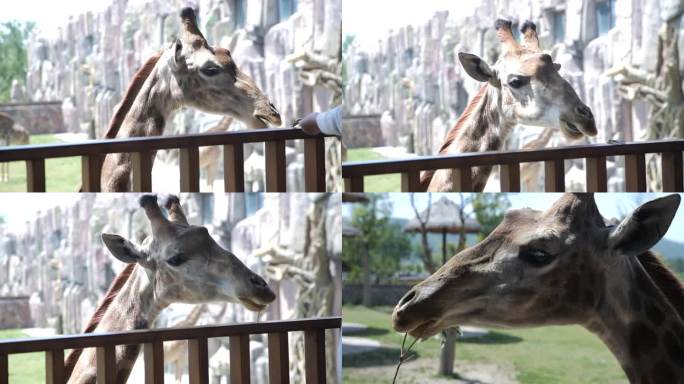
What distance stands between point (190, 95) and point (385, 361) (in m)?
1.30

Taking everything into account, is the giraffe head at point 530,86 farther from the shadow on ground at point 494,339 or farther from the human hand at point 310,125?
the shadow on ground at point 494,339

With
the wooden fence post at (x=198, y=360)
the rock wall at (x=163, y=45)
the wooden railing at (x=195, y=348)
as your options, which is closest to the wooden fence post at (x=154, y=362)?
the wooden railing at (x=195, y=348)

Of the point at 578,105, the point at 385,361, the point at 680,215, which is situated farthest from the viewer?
the point at 578,105

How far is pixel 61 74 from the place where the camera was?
4.45 m

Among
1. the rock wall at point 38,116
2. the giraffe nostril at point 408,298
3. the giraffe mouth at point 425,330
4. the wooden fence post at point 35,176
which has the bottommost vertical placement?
the giraffe mouth at point 425,330

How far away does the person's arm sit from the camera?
14.0ft

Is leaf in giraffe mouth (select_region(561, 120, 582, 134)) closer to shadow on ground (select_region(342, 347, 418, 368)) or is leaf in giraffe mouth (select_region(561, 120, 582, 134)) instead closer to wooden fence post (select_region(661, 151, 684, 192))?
wooden fence post (select_region(661, 151, 684, 192))

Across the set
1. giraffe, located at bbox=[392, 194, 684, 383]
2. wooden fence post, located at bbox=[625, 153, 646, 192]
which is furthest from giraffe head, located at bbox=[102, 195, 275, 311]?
wooden fence post, located at bbox=[625, 153, 646, 192]

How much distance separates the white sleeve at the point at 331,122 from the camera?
427cm

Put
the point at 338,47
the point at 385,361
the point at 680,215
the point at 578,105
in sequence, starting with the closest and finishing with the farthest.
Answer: the point at 680,215 < the point at 385,361 < the point at 578,105 < the point at 338,47

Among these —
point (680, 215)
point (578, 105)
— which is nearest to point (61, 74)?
point (578, 105)

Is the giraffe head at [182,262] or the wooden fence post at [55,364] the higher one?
the giraffe head at [182,262]

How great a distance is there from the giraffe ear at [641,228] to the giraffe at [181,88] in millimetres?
1634

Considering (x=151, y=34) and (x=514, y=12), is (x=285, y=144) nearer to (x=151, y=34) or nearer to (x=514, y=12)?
(x=151, y=34)
